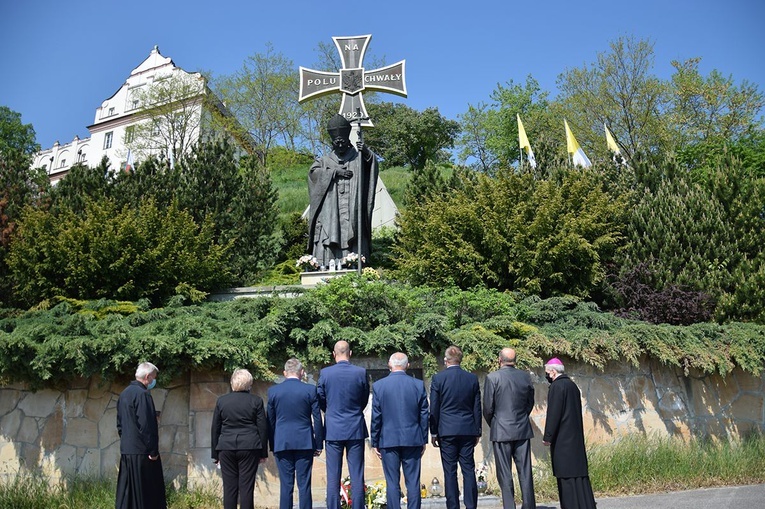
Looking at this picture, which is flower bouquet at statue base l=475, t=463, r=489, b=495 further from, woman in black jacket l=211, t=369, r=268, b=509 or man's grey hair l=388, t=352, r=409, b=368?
woman in black jacket l=211, t=369, r=268, b=509

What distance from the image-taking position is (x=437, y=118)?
141 feet

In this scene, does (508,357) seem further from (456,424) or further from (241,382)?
(241,382)

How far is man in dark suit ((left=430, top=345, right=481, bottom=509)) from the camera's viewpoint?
610cm

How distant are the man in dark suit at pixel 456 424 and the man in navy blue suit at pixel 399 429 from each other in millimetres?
168

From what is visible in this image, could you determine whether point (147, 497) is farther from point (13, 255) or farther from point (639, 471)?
point (13, 255)


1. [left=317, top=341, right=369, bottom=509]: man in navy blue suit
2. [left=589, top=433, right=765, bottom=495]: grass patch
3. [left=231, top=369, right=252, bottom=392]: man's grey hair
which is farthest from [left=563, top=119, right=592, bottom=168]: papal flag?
[left=231, top=369, right=252, bottom=392]: man's grey hair

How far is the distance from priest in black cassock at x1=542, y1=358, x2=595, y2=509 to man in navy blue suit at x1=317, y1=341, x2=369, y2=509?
173cm

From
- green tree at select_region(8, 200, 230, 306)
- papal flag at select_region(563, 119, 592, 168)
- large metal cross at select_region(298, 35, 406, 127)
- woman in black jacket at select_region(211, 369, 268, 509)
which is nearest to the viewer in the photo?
woman in black jacket at select_region(211, 369, 268, 509)

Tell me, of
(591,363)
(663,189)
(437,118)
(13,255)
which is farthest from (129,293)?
(437,118)

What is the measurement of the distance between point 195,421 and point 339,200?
723 cm

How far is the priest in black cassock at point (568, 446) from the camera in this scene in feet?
18.8

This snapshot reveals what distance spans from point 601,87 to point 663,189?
17767 millimetres

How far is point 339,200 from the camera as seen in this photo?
46.7ft

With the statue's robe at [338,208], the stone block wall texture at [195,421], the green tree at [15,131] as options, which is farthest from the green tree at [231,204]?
the green tree at [15,131]
